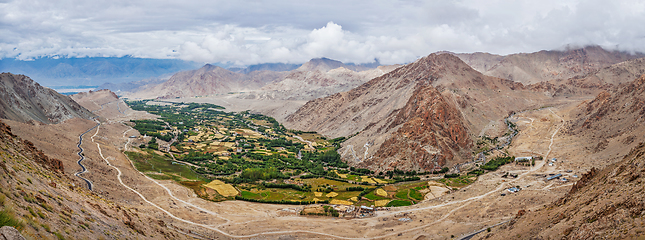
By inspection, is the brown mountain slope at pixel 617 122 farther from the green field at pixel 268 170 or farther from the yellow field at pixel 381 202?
the yellow field at pixel 381 202

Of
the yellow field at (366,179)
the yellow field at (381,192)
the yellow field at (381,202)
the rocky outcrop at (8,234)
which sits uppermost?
the rocky outcrop at (8,234)

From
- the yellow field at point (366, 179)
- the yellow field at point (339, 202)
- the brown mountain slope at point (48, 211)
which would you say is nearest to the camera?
the brown mountain slope at point (48, 211)

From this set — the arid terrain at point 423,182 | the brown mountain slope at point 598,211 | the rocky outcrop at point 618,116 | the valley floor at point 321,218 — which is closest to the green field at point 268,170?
the arid terrain at point 423,182

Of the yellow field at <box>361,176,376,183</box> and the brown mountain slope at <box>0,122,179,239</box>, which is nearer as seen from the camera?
the brown mountain slope at <box>0,122,179,239</box>

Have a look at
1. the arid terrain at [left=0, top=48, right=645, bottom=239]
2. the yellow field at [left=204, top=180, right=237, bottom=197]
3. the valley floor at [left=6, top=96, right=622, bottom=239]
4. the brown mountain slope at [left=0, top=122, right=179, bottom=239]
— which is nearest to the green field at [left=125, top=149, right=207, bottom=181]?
the arid terrain at [left=0, top=48, right=645, bottom=239]

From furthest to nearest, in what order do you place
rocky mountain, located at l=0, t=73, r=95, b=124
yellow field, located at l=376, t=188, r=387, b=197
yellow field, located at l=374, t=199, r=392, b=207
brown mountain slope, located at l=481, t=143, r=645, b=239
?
rocky mountain, located at l=0, t=73, r=95, b=124
yellow field, located at l=376, t=188, r=387, b=197
yellow field, located at l=374, t=199, r=392, b=207
brown mountain slope, located at l=481, t=143, r=645, b=239

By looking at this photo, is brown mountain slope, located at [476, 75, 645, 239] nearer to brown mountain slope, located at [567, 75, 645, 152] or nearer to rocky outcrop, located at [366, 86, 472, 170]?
rocky outcrop, located at [366, 86, 472, 170]
